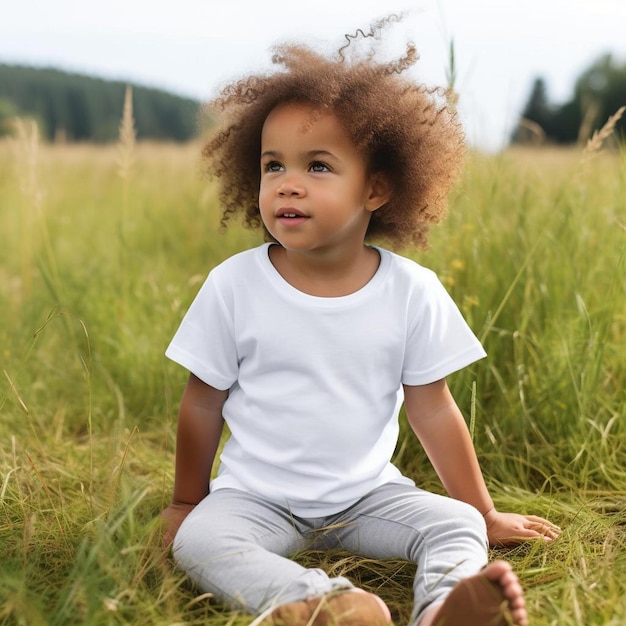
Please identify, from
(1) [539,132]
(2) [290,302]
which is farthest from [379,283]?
(1) [539,132]

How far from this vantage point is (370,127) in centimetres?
183

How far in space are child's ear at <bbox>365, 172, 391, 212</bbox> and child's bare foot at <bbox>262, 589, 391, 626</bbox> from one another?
85 centimetres

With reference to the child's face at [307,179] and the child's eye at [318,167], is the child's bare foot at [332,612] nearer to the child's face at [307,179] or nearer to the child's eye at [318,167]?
the child's face at [307,179]

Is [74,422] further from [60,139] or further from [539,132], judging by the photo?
[60,139]

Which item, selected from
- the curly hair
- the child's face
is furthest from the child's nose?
the curly hair

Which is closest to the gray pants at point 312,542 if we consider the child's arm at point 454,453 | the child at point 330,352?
the child at point 330,352

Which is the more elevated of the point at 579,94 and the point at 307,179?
the point at 579,94

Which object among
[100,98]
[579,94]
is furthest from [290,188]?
[100,98]

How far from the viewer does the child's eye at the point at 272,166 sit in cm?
180

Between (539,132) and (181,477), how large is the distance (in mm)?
1834

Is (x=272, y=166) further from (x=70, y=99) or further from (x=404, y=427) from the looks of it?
(x=70, y=99)

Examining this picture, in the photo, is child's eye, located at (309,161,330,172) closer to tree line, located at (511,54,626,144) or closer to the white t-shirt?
the white t-shirt

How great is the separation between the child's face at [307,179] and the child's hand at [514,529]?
2.43ft

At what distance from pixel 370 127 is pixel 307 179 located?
8.0 inches
